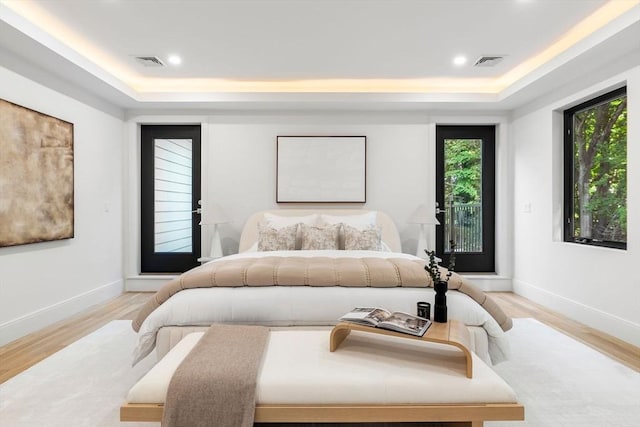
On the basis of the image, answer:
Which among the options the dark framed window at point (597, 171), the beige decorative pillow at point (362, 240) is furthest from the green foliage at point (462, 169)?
the beige decorative pillow at point (362, 240)

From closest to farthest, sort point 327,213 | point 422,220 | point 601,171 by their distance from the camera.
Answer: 1. point 601,171
2. point 422,220
3. point 327,213

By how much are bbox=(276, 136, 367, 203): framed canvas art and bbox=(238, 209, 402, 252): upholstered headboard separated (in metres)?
0.17

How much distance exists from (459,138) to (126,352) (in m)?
4.45

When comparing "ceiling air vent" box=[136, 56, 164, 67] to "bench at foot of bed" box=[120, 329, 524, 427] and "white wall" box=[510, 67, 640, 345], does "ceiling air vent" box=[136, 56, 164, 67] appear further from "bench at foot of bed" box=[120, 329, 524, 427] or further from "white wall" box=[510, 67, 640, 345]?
"white wall" box=[510, 67, 640, 345]

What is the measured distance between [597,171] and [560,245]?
0.81 meters

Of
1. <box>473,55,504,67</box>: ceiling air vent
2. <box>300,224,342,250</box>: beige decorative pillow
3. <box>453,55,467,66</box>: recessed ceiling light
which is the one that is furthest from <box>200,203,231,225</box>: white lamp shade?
<box>473,55,504,67</box>: ceiling air vent

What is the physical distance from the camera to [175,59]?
362 cm

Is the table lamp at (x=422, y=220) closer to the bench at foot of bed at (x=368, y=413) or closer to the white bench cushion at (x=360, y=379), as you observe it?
the white bench cushion at (x=360, y=379)

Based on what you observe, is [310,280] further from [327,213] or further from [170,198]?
[170,198]

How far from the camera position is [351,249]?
378 cm

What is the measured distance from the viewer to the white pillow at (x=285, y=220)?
4.17 meters

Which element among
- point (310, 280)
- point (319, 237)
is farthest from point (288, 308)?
point (319, 237)

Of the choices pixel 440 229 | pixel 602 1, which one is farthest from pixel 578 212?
pixel 602 1

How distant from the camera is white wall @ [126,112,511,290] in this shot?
467 centimetres
